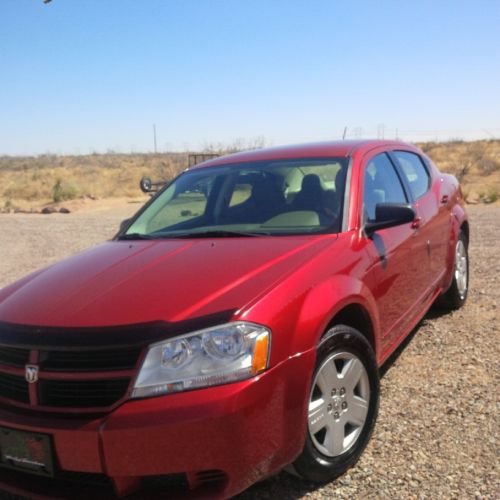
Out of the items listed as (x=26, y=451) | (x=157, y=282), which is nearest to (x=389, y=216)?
(x=157, y=282)

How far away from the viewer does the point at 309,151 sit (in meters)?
4.31

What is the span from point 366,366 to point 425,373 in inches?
54.4

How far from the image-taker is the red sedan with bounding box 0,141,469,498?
236 cm

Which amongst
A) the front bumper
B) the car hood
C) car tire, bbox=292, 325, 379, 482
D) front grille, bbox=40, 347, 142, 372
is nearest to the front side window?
the car hood

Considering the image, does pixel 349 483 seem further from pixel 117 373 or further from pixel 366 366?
pixel 117 373

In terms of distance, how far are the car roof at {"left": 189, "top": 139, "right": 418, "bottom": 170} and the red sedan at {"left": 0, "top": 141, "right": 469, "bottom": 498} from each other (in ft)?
1.12

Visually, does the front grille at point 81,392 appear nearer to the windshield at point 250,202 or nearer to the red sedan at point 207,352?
the red sedan at point 207,352

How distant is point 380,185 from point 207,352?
7.46ft

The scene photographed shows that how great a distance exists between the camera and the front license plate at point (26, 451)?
245 centimetres

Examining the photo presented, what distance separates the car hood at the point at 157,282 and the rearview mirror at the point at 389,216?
39 centimetres

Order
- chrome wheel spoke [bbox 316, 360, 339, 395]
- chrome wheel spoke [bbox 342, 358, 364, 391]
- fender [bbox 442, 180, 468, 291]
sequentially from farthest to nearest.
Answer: fender [bbox 442, 180, 468, 291] < chrome wheel spoke [bbox 342, 358, 364, 391] < chrome wheel spoke [bbox 316, 360, 339, 395]

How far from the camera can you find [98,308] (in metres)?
2.72

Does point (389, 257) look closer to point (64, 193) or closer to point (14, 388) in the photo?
point (14, 388)

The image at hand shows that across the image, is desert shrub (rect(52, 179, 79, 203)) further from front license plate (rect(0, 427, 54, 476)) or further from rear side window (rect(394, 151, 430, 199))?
front license plate (rect(0, 427, 54, 476))
